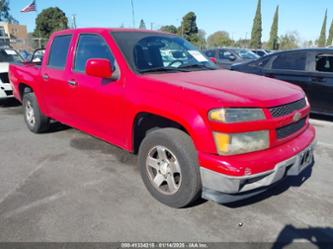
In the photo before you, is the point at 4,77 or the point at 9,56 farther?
the point at 9,56

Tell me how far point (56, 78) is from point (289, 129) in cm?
330

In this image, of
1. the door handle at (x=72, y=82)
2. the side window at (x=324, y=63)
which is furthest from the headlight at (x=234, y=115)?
the side window at (x=324, y=63)

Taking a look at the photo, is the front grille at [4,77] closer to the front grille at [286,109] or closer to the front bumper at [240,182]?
the front bumper at [240,182]

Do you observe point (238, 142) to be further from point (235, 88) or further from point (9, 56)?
point (9, 56)

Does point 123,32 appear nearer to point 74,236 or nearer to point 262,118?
point 262,118

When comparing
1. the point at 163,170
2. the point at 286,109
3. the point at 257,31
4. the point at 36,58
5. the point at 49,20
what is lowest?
the point at 163,170

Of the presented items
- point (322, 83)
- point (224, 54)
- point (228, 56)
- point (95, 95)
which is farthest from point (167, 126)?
point (224, 54)

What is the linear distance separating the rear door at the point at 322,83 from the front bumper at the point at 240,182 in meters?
3.95

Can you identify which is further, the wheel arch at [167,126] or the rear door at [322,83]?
the rear door at [322,83]

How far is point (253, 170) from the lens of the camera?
7.80ft

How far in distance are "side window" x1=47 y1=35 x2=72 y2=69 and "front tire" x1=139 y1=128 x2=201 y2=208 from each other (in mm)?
2126

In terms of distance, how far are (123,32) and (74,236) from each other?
2464 millimetres

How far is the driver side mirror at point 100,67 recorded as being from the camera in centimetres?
Result: 314

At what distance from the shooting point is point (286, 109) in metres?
2.74
